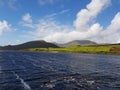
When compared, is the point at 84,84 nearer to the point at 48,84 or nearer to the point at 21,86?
the point at 48,84

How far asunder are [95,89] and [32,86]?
45.0 ft

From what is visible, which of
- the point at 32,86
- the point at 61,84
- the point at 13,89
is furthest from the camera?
the point at 61,84

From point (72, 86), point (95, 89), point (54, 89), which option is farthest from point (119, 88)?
point (54, 89)

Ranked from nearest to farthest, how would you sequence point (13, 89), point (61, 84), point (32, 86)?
point (13, 89) → point (32, 86) → point (61, 84)

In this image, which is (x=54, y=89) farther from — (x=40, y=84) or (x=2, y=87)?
(x=2, y=87)

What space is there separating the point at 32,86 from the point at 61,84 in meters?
7.12

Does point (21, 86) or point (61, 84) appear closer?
point (21, 86)

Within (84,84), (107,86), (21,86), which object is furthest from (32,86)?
(107,86)

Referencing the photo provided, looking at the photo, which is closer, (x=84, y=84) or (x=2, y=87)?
(x=2, y=87)

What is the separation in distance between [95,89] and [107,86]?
16.3ft

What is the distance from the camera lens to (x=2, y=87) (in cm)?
4384

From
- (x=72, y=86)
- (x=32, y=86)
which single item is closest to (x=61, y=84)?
(x=72, y=86)

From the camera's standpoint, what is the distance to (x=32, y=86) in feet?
149

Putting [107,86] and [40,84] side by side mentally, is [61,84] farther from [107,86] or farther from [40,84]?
[107,86]
